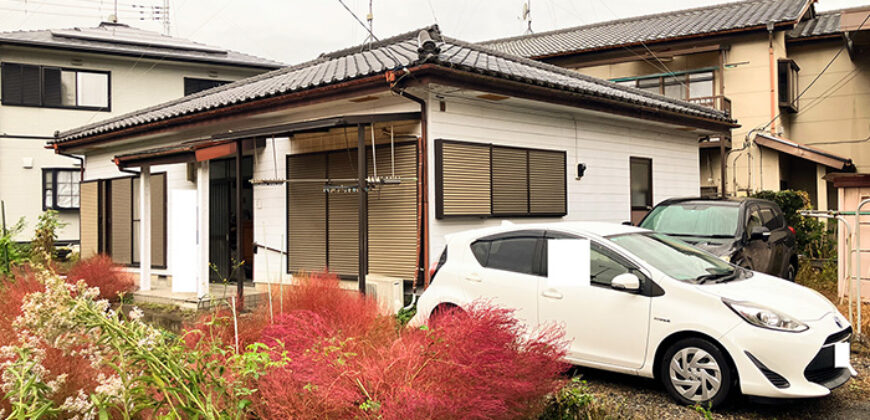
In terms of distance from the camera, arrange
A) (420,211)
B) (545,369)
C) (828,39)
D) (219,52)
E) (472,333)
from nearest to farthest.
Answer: (472,333), (545,369), (420,211), (828,39), (219,52)

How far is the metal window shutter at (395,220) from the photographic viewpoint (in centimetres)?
809

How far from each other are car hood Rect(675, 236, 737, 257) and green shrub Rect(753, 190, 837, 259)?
5.12m

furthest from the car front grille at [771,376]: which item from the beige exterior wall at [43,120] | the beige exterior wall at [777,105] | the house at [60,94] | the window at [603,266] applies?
the beige exterior wall at [43,120]

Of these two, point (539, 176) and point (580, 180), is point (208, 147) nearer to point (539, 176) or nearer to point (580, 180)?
point (539, 176)

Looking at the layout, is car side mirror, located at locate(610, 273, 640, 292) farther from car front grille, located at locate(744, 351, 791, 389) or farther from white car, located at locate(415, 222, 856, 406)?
car front grille, located at locate(744, 351, 791, 389)

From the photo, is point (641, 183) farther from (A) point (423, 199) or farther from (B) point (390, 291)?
(B) point (390, 291)

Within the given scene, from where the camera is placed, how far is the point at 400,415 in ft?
8.60

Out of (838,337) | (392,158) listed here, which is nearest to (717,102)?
(392,158)

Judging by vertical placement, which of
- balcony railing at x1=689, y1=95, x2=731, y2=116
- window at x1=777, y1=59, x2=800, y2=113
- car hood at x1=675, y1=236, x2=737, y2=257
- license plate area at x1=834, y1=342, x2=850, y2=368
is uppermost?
window at x1=777, y1=59, x2=800, y2=113

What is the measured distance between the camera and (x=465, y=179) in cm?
823

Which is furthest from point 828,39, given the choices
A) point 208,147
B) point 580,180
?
point 208,147

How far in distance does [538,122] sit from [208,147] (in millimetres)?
4780

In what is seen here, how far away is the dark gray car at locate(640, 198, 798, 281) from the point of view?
8211mm

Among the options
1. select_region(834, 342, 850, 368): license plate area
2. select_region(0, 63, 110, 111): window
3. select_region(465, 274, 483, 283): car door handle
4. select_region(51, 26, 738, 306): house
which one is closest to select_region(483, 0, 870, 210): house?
select_region(51, 26, 738, 306): house
